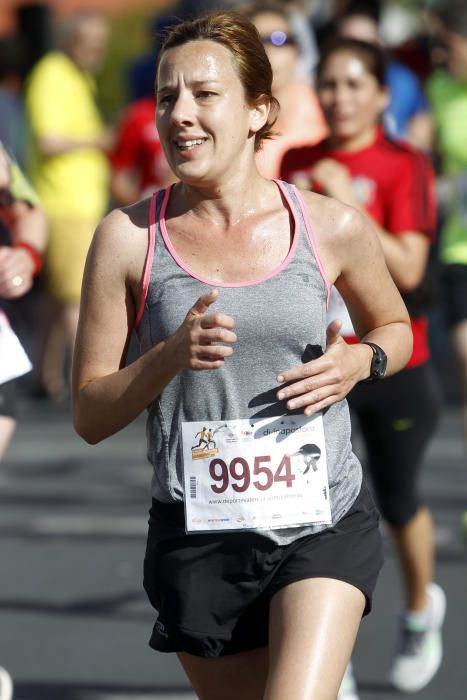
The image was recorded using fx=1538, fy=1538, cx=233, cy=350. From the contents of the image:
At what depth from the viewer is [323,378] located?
2.98 m

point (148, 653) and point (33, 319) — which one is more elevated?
point (148, 653)

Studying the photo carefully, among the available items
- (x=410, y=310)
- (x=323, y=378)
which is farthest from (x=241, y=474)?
(x=410, y=310)

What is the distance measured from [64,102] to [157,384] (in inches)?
278

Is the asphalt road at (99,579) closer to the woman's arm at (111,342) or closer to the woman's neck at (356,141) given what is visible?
the woman's neck at (356,141)

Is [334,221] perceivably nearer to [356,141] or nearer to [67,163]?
[356,141]

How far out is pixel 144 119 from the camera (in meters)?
8.14

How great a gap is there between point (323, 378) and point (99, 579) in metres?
3.27

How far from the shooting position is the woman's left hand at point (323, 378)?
2980mm

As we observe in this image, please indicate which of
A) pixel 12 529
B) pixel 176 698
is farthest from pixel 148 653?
pixel 12 529

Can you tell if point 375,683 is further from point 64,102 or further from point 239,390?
point 64,102

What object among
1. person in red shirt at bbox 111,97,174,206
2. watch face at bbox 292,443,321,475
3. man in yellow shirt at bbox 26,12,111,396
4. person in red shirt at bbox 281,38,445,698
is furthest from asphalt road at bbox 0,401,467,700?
watch face at bbox 292,443,321,475

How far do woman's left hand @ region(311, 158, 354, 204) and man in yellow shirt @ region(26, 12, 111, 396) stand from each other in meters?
5.34

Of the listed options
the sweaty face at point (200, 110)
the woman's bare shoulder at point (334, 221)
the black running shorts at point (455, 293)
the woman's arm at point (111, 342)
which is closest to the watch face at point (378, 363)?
the woman's bare shoulder at point (334, 221)

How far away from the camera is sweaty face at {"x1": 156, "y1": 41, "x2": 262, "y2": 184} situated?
121 inches
